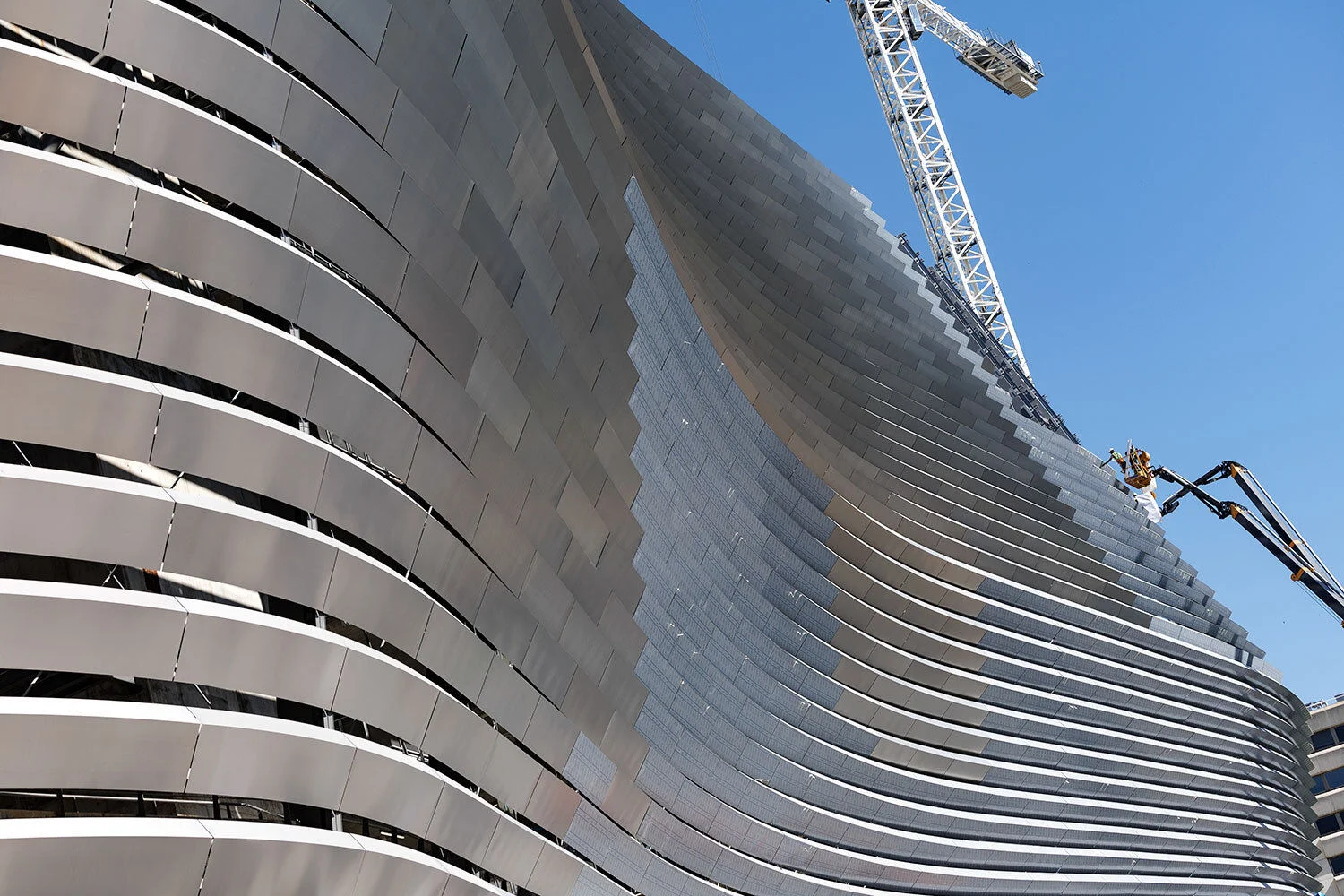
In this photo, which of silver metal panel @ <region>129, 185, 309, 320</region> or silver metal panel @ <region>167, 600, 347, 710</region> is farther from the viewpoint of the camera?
silver metal panel @ <region>129, 185, 309, 320</region>

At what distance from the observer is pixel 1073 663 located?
49406mm

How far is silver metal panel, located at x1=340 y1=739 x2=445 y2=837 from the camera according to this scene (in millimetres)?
14242

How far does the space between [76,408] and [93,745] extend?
10.2ft

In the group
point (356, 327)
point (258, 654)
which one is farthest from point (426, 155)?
point (258, 654)

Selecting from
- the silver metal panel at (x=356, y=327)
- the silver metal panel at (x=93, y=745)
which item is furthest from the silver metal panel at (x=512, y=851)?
the silver metal panel at (x=93, y=745)

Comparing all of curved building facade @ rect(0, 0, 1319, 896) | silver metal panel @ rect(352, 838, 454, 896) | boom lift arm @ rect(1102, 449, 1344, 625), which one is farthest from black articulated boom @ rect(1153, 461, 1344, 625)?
silver metal panel @ rect(352, 838, 454, 896)

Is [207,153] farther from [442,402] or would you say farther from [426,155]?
[442,402]

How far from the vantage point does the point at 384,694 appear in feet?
49.1

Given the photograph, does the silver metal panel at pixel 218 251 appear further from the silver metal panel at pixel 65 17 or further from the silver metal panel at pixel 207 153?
the silver metal panel at pixel 65 17

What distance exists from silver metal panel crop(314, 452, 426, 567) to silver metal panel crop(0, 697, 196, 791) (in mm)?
3408

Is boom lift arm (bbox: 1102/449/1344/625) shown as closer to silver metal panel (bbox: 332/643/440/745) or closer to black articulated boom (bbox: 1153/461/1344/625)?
black articulated boom (bbox: 1153/461/1344/625)

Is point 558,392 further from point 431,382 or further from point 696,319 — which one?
point 696,319

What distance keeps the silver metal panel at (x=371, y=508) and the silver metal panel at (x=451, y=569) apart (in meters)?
0.26

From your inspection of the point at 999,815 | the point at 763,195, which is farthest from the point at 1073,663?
the point at 763,195
